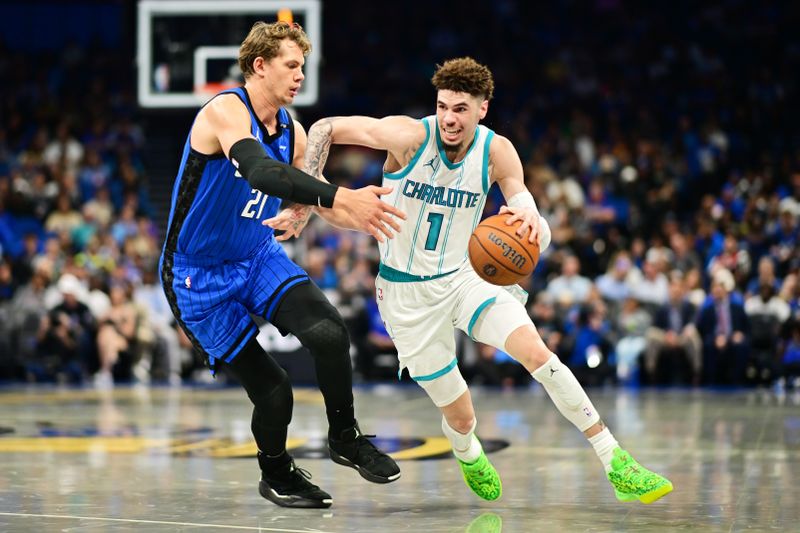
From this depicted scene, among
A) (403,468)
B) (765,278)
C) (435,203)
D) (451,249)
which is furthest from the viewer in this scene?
(765,278)

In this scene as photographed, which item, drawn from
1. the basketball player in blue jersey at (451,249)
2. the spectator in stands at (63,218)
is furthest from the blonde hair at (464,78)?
the spectator in stands at (63,218)

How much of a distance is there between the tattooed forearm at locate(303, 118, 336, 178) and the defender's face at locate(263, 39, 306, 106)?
0.97 feet

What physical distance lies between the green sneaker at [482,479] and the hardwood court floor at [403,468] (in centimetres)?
10

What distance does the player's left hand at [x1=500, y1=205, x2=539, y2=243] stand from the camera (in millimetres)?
5930

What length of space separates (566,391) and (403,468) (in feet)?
6.54

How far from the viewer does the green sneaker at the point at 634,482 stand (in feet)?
18.9

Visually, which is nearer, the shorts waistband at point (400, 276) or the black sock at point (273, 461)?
the black sock at point (273, 461)

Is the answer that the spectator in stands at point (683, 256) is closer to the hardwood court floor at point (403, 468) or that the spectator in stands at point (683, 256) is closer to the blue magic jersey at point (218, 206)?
the hardwood court floor at point (403, 468)

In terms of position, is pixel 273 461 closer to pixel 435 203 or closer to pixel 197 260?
pixel 197 260

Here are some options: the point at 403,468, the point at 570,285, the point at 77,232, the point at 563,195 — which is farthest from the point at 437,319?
the point at 77,232

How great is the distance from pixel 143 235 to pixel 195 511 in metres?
→ 12.5

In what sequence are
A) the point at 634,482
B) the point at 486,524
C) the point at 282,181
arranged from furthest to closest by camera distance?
the point at 634,482, the point at 486,524, the point at 282,181

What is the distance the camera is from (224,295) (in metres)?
5.98

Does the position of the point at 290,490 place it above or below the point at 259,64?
below
